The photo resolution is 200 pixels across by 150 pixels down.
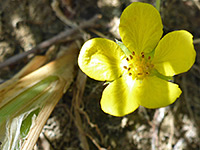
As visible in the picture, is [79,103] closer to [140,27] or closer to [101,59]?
[101,59]

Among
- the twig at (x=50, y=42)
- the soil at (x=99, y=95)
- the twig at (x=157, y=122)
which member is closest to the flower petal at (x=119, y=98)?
the soil at (x=99, y=95)

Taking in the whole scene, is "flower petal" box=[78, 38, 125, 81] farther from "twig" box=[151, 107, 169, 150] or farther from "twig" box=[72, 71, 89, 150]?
"twig" box=[151, 107, 169, 150]

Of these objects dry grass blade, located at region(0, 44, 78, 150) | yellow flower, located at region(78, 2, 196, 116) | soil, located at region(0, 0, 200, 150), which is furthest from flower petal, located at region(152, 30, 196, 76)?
dry grass blade, located at region(0, 44, 78, 150)

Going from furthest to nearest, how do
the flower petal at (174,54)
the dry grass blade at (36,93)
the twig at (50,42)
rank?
the twig at (50,42), the dry grass blade at (36,93), the flower petal at (174,54)

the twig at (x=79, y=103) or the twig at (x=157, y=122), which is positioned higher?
Answer: the twig at (x=79, y=103)

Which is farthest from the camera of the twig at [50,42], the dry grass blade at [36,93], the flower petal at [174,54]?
the twig at [50,42]

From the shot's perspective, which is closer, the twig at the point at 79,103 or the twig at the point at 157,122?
the twig at the point at 79,103

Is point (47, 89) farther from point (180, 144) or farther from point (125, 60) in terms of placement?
point (180, 144)

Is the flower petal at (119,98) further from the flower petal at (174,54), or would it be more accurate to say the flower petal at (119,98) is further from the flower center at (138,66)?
the flower petal at (174,54)

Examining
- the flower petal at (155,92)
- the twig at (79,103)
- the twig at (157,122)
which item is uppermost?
the flower petal at (155,92)

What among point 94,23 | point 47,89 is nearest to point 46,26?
point 94,23
